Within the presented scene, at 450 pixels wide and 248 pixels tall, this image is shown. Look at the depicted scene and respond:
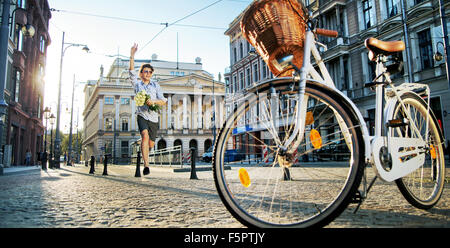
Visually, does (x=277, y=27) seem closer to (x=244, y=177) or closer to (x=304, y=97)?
(x=304, y=97)

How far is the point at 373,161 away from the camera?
1822 mm

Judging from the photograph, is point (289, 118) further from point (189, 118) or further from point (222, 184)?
point (189, 118)

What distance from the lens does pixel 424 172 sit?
8.80 ft

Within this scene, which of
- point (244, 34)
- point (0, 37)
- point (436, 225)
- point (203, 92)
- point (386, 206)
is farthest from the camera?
point (203, 92)

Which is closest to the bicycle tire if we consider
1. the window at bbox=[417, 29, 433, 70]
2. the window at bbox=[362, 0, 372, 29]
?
the window at bbox=[417, 29, 433, 70]

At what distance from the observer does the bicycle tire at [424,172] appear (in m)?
2.43

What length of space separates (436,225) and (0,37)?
1210cm

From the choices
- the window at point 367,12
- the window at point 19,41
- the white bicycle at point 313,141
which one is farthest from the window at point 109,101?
the white bicycle at point 313,141

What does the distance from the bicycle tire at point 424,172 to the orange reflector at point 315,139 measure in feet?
2.26

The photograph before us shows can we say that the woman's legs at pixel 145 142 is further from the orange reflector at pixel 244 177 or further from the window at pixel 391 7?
the window at pixel 391 7

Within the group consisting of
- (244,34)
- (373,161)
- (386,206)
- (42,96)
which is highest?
(42,96)

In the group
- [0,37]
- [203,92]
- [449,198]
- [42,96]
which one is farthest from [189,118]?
[449,198]

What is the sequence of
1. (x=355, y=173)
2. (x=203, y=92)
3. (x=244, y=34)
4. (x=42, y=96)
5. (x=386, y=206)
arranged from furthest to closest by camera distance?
(x=203, y=92), (x=42, y=96), (x=386, y=206), (x=244, y=34), (x=355, y=173)

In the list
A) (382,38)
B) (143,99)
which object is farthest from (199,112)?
(143,99)
